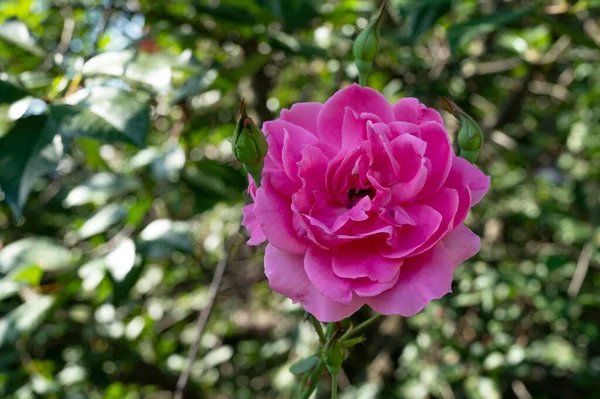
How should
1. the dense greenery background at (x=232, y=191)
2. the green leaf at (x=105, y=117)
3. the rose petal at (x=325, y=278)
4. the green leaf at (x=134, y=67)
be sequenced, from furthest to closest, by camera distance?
the dense greenery background at (x=232, y=191) < the green leaf at (x=134, y=67) < the green leaf at (x=105, y=117) < the rose petal at (x=325, y=278)

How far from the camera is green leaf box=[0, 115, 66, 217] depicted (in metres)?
0.64

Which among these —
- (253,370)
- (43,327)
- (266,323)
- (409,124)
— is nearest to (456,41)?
(409,124)

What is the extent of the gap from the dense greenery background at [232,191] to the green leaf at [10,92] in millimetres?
11

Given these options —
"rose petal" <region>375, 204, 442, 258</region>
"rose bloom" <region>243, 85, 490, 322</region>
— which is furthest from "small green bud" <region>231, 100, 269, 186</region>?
"rose petal" <region>375, 204, 442, 258</region>

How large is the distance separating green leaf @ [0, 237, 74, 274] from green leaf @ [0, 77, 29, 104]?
333mm

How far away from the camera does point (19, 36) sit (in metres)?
0.93

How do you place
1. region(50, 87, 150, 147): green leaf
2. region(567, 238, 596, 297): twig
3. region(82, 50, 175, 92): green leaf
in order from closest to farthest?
region(50, 87, 150, 147): green leaf < region(82, 50, 175, 92): green leaf < region(567, 238, 596, 297): twig

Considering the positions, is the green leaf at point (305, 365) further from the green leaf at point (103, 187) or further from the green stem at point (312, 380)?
the green leaf at point (103, 187)

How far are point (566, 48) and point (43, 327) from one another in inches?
57.8

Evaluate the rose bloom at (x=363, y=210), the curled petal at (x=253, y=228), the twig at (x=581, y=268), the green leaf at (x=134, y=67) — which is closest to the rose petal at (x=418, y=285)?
the rose bloom at (x=363, y=210)

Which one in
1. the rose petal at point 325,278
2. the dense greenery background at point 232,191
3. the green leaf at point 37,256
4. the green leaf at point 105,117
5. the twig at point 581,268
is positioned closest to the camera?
the rose petal at point 325,278

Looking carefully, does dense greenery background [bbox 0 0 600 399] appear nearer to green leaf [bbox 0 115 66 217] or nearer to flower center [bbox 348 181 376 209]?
green leaf [bbox 0 115 66 217]

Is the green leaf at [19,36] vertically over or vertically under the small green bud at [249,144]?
under

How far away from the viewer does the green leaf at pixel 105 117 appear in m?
0.68
